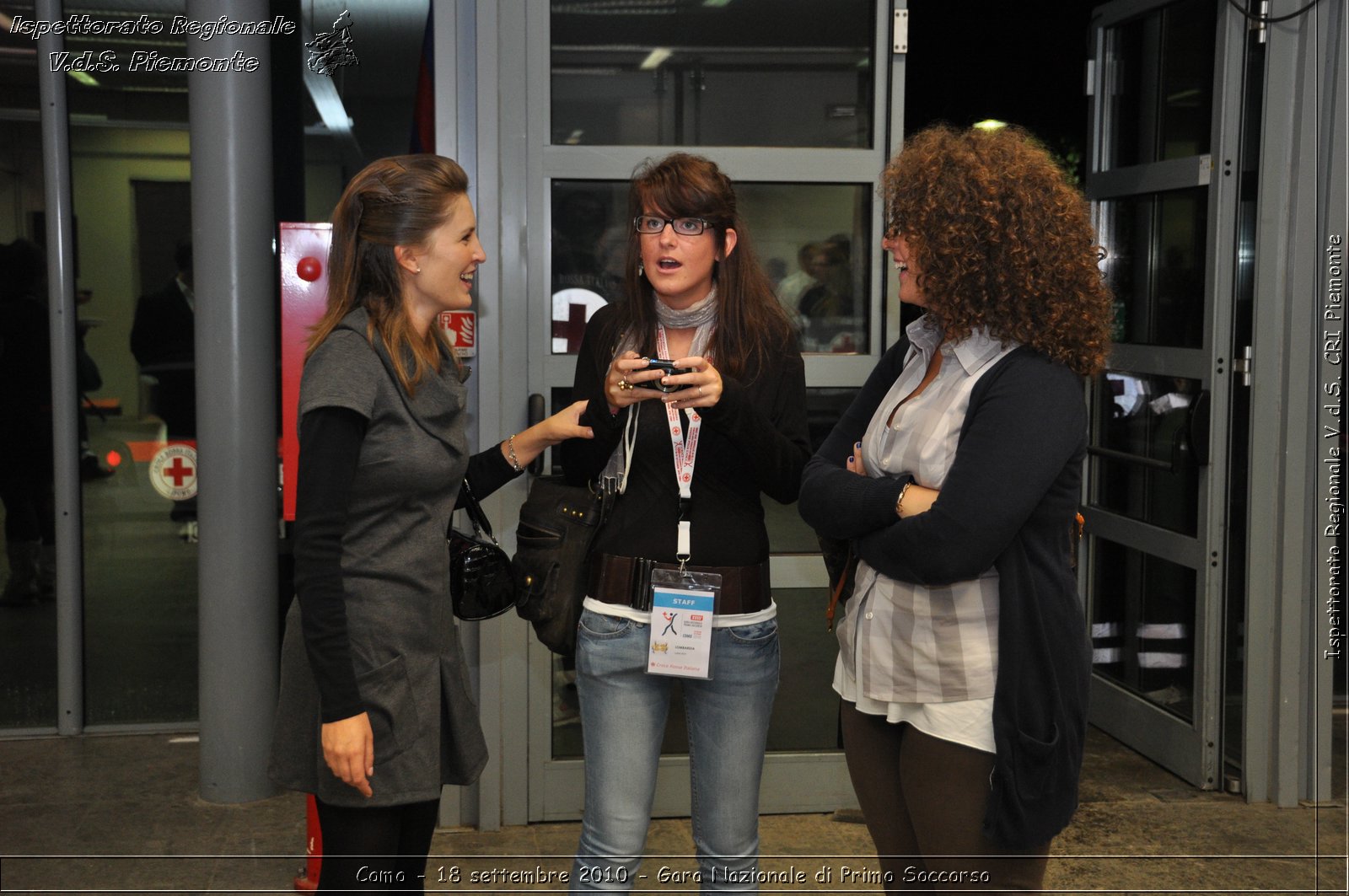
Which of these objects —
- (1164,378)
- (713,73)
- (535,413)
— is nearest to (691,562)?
(535,413)

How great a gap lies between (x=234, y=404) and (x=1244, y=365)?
324cm

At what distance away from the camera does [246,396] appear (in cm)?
374

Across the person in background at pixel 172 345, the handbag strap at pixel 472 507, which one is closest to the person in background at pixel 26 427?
the person in background at pixel 172 345

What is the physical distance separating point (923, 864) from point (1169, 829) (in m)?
2.13

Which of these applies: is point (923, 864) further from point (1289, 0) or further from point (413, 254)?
point (1289, 0)

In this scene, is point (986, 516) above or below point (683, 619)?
above

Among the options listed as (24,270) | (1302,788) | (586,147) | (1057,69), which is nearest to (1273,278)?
(1302,788)

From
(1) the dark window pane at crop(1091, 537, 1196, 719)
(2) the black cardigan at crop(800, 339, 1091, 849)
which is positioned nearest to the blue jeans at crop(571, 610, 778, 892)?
(2) the black cardigan at crop(800, 339, 1091, 849)

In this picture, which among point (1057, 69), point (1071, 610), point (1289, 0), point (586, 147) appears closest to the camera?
point (1071, 610)

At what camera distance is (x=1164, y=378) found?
13.8 ft

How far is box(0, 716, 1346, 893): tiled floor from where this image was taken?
326 centimetres

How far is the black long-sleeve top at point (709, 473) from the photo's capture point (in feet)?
7.25

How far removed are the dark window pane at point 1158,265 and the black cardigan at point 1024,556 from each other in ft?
8.24

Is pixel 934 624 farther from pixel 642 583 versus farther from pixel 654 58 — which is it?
pixel 654 58
